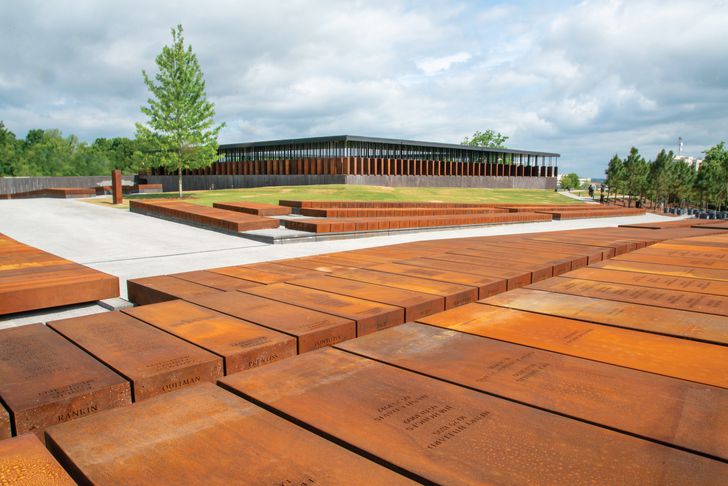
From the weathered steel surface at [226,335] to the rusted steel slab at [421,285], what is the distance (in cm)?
202

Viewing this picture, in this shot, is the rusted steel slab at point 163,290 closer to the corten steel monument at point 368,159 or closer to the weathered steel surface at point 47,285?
the weathered steel surface at point 47,285

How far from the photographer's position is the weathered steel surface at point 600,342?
10.2 ft

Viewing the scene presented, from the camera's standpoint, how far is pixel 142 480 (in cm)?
189

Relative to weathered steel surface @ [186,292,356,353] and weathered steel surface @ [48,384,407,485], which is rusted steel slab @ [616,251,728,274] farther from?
weathered steel surface @ [48,384,407,485]

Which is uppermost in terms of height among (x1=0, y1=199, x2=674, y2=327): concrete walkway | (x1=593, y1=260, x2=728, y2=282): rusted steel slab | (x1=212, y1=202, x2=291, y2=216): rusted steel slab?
(x1=212, y1=202, x2=291, y2=216): rusted steel slab

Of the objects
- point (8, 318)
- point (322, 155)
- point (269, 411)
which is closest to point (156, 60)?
point (322, 155)

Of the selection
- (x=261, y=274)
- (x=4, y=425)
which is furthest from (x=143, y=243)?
(x=4, y=425)

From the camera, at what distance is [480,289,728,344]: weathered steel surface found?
3.88m

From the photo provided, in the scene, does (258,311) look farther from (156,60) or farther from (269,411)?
(156,60)

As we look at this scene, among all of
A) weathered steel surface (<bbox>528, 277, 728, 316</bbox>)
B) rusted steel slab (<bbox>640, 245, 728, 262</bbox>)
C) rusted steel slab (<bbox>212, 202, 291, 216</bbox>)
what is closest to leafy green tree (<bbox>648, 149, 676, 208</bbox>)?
rusted steel slab (<bbox>212, 202, 291, 216</bbox>)

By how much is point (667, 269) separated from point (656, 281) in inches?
47.7

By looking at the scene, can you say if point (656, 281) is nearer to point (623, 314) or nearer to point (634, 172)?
point (623, 314)

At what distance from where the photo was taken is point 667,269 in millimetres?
6996

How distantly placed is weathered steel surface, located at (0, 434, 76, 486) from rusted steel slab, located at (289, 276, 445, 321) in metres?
3.02
